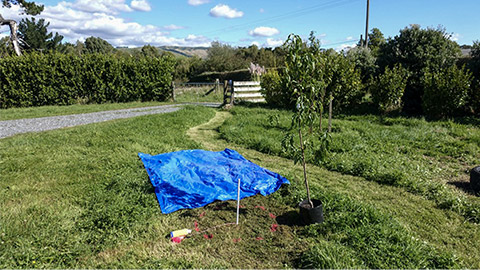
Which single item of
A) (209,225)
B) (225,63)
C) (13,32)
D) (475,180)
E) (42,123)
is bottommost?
(209,225)

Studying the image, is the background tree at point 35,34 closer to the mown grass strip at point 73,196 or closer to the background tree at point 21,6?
the background tree at point 21,6

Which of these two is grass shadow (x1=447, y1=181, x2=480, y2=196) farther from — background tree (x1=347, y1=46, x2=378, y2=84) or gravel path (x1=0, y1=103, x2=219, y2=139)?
gravel path (x1=0, y1=103, x2=219, y2=139)

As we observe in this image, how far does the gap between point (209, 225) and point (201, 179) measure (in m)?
1.13

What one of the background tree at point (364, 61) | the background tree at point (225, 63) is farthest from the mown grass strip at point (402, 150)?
the background tree at point (225, 63)

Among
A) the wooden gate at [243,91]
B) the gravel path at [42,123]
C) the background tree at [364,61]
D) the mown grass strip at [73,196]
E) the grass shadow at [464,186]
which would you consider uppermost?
the background tree at [364,61]

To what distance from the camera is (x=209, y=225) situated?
11.2 ft

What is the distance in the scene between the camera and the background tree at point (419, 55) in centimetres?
960

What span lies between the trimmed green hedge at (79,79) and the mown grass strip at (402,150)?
9.55 metres

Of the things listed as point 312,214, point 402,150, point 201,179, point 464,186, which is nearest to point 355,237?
point 312,214

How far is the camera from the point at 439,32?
9.65m

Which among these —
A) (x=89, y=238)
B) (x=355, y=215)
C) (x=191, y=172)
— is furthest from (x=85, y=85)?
(x=355, y=215)

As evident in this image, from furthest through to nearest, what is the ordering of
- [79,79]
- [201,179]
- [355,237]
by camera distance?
1. [79,79]
2. [201,179]
3. [355,237]

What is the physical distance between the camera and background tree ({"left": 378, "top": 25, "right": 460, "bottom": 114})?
9602 millimetres

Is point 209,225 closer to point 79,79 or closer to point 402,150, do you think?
point 402,150
